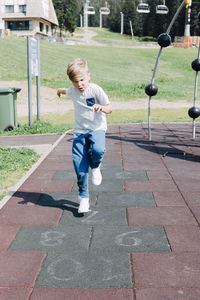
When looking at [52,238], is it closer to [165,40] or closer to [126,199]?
[126,199]

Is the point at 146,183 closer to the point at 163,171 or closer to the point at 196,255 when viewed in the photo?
the point at 163,171

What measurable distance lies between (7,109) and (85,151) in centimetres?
613

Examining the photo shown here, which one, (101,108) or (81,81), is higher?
(81,81)

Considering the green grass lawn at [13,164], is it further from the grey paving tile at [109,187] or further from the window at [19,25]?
the window at [19,25]

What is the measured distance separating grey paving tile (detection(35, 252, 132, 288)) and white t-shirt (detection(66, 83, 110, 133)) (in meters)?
1.31

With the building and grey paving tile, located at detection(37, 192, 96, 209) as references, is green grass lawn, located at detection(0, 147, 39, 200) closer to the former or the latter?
grey paving tile, located at detection(37, 192, 96, 209)

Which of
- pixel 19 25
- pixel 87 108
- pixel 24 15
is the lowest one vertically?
pixel 87 108

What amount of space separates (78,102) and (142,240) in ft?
4.76

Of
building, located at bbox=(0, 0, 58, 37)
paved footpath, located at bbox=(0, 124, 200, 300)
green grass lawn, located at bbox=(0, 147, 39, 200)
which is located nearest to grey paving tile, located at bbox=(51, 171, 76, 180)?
paved footpath, located at bbox=(0, 124, 200, 300)

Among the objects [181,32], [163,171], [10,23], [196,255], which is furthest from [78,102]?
[181,32]

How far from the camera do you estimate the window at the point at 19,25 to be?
65250 mm

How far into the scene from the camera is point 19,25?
217ft

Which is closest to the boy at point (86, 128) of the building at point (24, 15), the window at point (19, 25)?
the building at point (24, 15)

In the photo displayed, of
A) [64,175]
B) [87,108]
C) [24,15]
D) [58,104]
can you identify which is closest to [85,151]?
[87,108]
